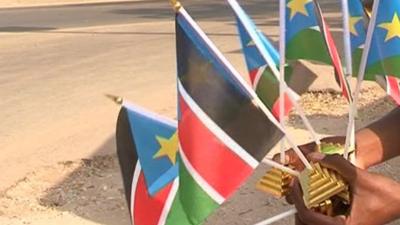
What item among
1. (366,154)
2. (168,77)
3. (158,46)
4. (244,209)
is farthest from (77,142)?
(158,46)

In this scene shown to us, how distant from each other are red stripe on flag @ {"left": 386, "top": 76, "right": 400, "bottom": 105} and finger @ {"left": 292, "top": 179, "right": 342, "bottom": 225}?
1.19ft

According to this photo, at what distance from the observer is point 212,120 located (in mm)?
1866

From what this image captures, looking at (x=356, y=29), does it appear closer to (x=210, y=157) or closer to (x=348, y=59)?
(x=348, y=59)

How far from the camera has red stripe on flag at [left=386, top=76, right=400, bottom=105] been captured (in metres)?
2.15

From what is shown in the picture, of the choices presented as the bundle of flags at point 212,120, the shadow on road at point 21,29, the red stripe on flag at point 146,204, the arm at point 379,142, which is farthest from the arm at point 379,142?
the shadow on road at point 21,29

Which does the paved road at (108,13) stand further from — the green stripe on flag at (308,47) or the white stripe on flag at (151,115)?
the white stripe on flag at (151,115)

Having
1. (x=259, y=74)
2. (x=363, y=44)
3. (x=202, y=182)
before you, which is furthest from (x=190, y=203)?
(x=363, y=44)

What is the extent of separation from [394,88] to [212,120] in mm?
573

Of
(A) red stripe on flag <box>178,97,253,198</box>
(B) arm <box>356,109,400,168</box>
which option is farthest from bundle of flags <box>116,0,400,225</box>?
(B) arm <box>356,109,400,168</box>

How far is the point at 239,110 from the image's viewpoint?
188cm

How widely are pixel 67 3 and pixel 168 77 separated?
16949 mm

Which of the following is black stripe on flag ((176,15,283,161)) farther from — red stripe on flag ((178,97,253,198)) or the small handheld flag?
the small handheld flag

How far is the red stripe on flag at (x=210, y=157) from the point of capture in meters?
1.86

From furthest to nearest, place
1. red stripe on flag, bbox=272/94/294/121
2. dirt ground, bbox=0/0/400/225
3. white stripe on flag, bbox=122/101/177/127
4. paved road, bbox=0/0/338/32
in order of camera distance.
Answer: paved road, bbox=0/0/338/32 → dirt ground, bbox=0/0/400/225 → white stripe on flag, bbox=122/101/177/127 → red stripe on flag, bbox=272/94/294/121
